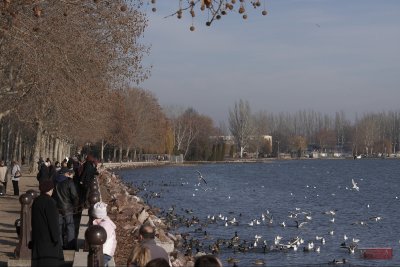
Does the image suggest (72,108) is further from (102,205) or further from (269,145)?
(269,145)

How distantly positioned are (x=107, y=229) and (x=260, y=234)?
1786 cm

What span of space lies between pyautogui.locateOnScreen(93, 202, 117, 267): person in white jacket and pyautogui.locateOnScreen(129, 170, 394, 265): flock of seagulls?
→ 34.0 feet

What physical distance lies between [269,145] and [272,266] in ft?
572

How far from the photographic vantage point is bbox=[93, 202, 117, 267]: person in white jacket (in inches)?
404

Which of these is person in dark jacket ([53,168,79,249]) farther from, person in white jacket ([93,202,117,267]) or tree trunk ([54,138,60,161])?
tree trunk ([54,138,60,161])

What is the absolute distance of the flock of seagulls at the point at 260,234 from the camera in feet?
76.1

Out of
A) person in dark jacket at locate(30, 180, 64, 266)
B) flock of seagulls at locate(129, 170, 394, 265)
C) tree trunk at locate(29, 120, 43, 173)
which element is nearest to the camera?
person in dark jacket at locate(30, 180, 64, 266)

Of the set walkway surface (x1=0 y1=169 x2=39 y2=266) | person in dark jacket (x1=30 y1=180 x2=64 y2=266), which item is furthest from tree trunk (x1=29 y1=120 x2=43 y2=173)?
person in dark jacket (x1=30 y1=180 x2=64 y2=266)

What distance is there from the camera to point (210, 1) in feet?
27.8

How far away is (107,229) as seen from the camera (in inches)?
415

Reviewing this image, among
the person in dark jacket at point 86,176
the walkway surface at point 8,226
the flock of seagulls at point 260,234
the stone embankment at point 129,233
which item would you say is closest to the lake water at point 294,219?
the flock of seagulls at point 260,234

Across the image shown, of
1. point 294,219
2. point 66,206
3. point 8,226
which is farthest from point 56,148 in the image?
point 66,206

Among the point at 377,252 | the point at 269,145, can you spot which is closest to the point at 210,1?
the point at 377,252

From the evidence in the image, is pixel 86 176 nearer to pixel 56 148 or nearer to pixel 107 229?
pixel 107 229
